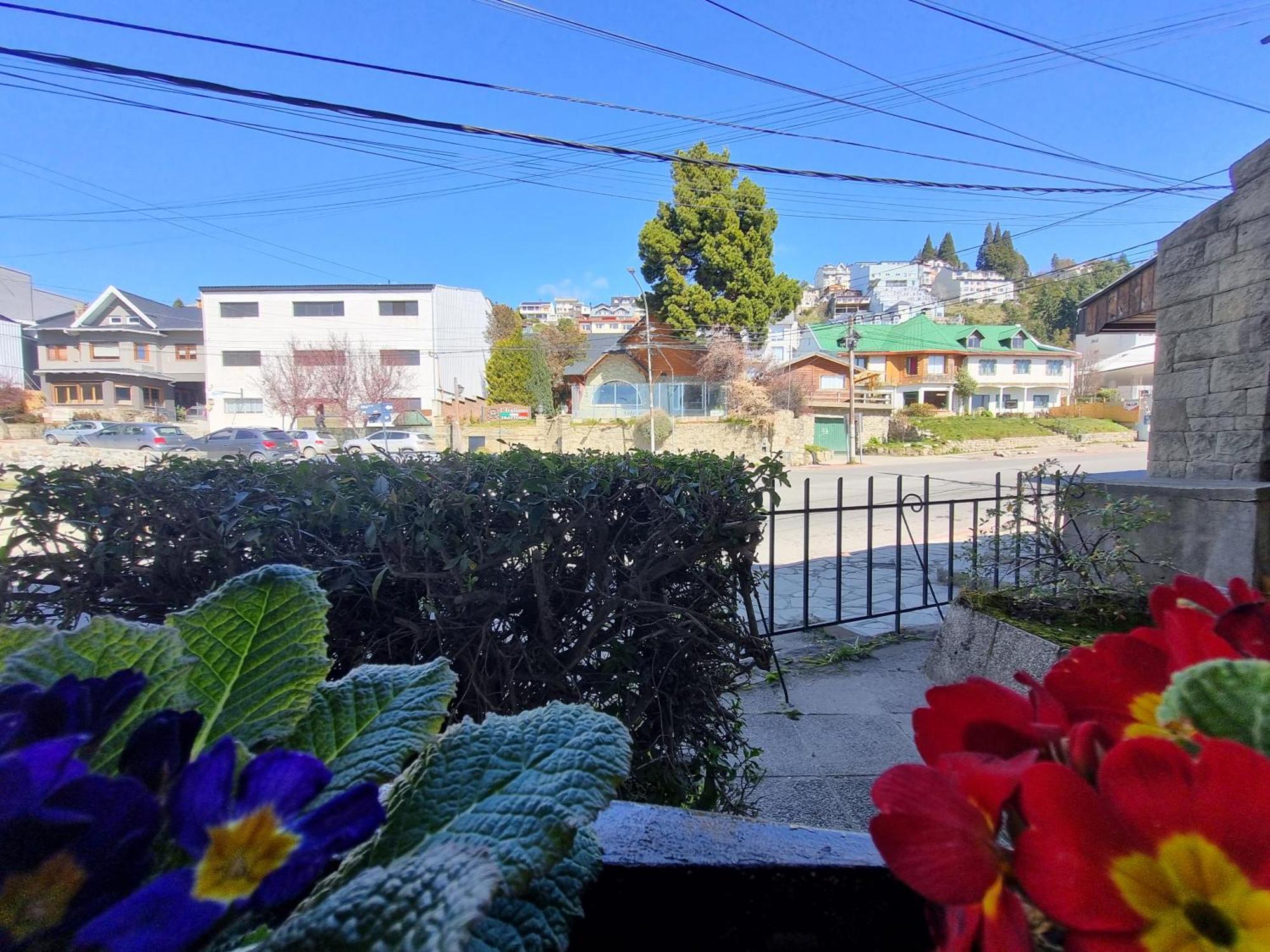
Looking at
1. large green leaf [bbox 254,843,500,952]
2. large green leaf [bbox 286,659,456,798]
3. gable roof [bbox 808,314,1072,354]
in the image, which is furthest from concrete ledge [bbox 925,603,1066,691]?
gable roof [bbox 808,314,1072,354]

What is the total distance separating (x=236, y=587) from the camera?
59cm

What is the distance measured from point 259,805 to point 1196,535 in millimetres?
4560

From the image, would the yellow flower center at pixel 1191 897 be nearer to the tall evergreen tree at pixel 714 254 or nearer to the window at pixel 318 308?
the tall evergreen tree at pixel 714 254

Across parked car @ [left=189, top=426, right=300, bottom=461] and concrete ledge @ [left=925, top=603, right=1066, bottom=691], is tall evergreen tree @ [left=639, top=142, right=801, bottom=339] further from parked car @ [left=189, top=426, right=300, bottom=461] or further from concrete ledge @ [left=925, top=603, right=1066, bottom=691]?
concrete ledge @ [left=925, top=603, right=1066, bottom=691]

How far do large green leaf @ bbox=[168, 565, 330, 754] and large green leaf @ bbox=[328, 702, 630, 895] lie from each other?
0.12 meters

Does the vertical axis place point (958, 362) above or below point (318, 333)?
below

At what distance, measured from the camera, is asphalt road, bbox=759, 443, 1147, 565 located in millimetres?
8406

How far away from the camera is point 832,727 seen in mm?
3182

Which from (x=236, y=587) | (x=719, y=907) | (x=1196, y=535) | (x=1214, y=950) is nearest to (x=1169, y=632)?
(x=1214, y=950)

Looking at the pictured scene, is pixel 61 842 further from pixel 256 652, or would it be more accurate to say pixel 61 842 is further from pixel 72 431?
pixel 72 431

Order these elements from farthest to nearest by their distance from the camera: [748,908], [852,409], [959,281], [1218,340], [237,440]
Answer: [959,281]
[852,409]
[237,440]
[1218,340]
[748,908]

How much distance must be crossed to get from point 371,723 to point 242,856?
195mm

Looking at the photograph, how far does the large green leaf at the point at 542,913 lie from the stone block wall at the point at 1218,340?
5053 mm

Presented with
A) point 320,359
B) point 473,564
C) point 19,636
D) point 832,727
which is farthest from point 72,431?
point 19,636
